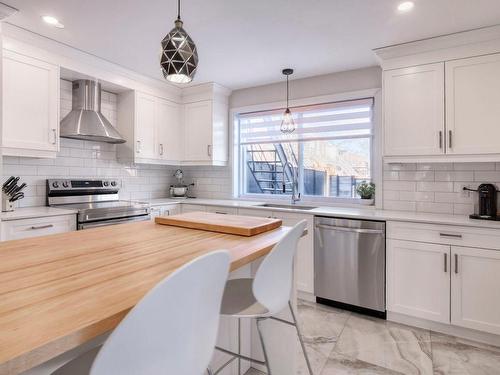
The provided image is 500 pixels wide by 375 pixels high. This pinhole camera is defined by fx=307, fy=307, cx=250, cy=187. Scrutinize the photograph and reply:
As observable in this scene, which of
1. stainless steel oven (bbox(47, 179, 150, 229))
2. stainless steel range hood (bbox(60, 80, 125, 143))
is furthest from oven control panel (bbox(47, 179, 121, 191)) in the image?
stainless steel range hood (bbox(60, 80, 125, 143))

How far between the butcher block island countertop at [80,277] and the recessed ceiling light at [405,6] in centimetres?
179

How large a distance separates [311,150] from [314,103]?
0.56 meters

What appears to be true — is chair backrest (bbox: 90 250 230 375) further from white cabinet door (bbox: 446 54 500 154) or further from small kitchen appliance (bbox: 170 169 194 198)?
small kitchen appliance (bbox: 170 169 194 198)

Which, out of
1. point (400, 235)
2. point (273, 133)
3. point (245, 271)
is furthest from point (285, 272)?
point (273, 133)

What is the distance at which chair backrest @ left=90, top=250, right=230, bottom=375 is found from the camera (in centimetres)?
58

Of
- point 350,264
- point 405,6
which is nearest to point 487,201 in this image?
point 350,264

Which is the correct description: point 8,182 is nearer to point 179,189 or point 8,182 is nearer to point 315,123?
point 179,189

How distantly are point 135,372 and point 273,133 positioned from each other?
3.65m

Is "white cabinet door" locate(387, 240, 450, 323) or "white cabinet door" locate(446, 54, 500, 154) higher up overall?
"white cabinet door" locate(446, 54, 500, 154)

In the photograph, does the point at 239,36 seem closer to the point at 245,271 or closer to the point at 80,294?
the point at 245,271

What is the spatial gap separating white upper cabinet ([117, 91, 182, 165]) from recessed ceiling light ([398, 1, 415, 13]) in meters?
2.80

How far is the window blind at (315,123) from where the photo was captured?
3.45 m

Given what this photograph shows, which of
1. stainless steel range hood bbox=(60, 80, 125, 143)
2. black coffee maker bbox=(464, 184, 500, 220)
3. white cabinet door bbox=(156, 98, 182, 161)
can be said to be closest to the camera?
black coffee maker bbox=(464, 184, 500, 220)

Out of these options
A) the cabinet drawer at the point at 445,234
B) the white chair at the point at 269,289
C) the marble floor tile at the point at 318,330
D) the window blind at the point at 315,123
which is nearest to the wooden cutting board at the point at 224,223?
the white chair at the point at 269,289
